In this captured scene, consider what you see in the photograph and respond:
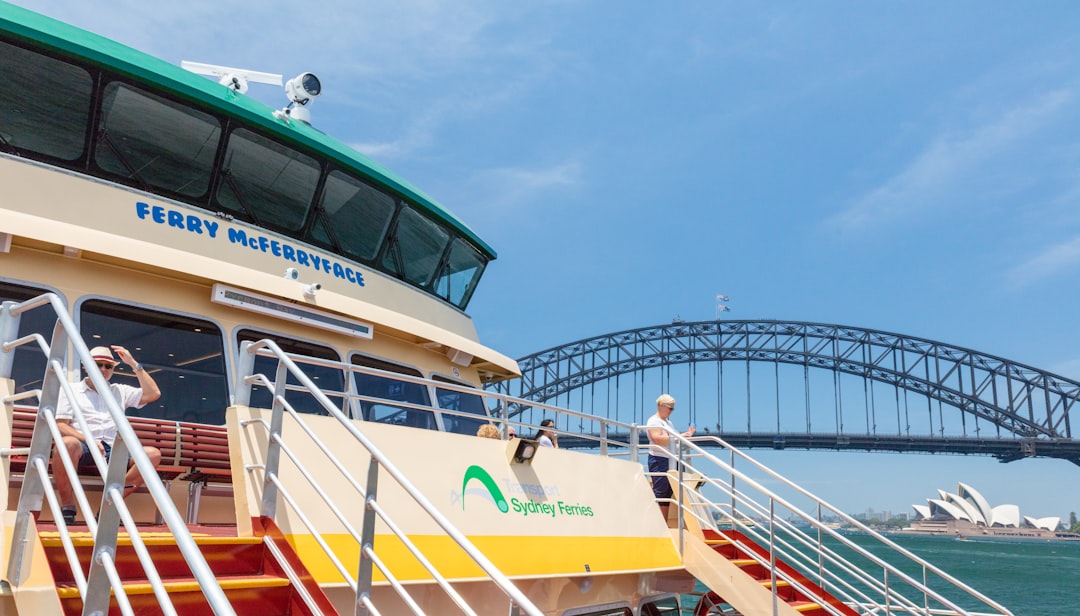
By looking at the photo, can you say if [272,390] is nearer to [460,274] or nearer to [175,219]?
[175,219]

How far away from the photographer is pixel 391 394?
7582 mm

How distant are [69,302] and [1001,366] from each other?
10969 centimetres

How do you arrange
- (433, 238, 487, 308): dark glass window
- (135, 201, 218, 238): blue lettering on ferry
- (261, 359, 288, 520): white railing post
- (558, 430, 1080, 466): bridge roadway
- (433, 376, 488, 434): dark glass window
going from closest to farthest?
(261, 359, 288, 520): white railing post < (135, 201, 218, 238): blue lettering on ferry < (433, 376, 488, 434): dark glass window < (433, 238, 487, 308): dark glass window < (558, 430, 1080, 466): bridge roadway

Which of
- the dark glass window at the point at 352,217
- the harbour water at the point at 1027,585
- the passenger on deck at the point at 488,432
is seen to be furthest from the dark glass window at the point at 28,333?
the harbour water at the point at 1027,585

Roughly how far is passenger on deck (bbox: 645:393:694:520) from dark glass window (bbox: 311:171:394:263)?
10.3ft

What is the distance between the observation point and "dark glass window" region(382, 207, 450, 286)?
822 cm

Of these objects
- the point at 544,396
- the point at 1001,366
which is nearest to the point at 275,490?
the point at 544,396

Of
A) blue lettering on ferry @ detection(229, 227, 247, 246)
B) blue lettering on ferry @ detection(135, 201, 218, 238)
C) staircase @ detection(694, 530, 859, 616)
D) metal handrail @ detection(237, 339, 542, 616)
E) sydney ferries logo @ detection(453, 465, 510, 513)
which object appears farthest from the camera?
staircase @ detection(694, 530, 859, 616)

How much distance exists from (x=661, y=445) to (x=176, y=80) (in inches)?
203

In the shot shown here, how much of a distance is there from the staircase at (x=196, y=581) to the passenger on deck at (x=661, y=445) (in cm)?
423

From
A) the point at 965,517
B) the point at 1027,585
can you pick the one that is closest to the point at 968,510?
the point at 965,517

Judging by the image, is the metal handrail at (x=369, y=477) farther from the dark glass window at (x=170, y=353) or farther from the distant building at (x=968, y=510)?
the distant building at (x=968, y=510)

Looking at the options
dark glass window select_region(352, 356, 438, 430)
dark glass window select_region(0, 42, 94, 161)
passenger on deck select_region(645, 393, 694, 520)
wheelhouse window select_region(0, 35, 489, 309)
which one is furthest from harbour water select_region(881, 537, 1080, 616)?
dark glass window select_region(0, 42, 94, 161)

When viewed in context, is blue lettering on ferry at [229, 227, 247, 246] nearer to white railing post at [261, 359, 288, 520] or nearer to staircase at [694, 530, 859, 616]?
white railing post at [261, 359, 288, 520]
